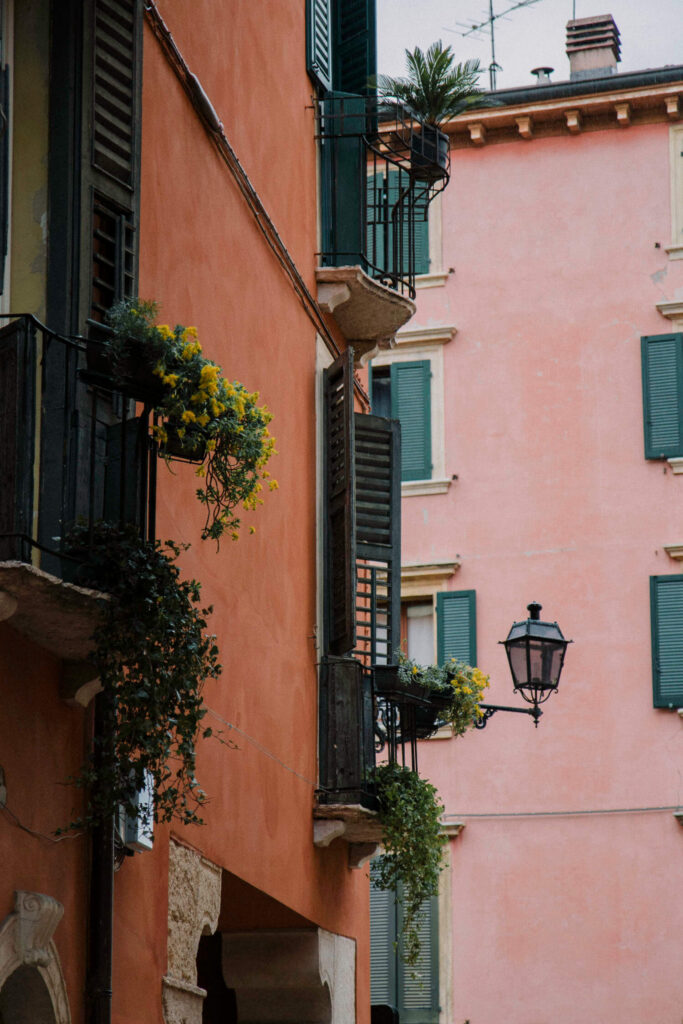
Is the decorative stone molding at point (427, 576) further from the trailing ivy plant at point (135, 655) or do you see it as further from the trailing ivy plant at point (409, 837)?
the trailing ivy plant at point (135, 655)

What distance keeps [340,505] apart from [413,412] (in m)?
9.00

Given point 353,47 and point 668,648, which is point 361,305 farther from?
point 668,648

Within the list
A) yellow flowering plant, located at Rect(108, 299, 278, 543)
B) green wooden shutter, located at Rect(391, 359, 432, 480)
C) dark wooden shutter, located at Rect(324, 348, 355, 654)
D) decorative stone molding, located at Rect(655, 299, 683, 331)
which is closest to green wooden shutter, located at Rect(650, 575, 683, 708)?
decorative stone molding, located at Rect(655, 299, 683, 331)

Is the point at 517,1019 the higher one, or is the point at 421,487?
the point at 421,487

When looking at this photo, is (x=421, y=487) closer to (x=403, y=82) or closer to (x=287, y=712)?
(x=403, y=82)

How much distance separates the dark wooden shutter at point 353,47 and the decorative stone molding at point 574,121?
738 cm

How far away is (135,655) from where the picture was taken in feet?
21.3

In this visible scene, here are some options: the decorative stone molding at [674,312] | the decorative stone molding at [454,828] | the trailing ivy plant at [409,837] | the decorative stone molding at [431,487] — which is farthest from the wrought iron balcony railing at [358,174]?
the decorative stone molding at [454,828]

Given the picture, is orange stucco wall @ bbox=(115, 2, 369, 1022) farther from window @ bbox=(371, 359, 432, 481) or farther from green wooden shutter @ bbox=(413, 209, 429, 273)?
green wooden shutter @ bbox=(413, 209, 429, 273)

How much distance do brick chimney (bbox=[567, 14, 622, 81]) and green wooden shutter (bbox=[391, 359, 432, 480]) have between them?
177 inches

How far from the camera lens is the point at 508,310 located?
20.5 meters

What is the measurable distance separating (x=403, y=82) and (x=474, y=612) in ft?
27.1

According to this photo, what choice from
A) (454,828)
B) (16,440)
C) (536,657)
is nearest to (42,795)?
(16,440)

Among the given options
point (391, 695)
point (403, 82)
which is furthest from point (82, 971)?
point (403, 82)
